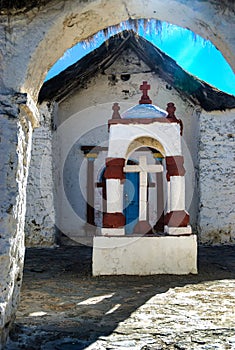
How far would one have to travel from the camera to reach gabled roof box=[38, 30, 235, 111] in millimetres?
9062

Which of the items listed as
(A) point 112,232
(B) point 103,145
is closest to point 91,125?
(B) point 103,145

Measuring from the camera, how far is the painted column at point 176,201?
18.3 ft

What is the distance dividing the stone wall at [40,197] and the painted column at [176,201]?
3.63 m

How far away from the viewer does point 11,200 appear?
245 centimetres

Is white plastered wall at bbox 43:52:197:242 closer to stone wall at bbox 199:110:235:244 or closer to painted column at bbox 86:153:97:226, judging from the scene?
painted column at bbox 86:153:97:226

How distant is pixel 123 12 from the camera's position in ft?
8.93

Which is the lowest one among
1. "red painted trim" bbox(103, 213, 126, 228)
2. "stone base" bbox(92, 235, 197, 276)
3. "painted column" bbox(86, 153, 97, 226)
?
"stone base" bbox(92, 235, 197, 276)

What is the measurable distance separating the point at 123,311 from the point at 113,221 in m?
2.22

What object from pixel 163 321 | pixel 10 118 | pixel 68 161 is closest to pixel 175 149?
pixel 163 321

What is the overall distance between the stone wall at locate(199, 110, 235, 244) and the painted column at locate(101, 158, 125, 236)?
3.83m

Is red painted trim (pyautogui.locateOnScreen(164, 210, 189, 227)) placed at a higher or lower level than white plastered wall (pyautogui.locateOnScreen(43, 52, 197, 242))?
lower

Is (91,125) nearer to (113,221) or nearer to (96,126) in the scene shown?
(96,126)

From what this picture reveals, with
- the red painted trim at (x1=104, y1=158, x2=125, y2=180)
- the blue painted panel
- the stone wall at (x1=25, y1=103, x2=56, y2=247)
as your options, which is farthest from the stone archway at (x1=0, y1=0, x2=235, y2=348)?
the blue painted panel

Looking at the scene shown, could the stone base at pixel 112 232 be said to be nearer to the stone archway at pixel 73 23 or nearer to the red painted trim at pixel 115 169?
the red painted trim at pixel 115 169
